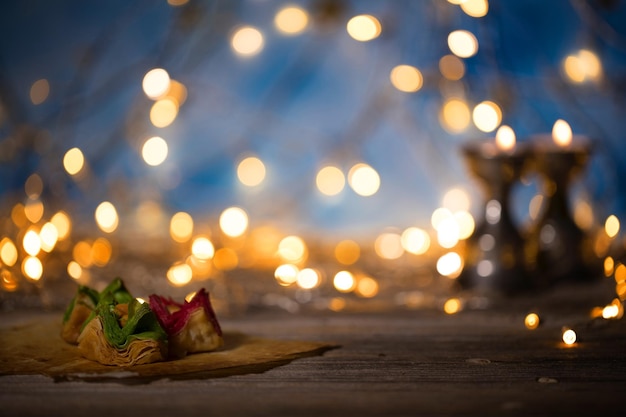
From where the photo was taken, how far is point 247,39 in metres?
2.32

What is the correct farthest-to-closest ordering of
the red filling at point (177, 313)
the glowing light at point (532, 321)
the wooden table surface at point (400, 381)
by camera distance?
the glowing light at point (532, 321) → the red filling at point (177, 313) → the wooden table surface at point (400, 381)

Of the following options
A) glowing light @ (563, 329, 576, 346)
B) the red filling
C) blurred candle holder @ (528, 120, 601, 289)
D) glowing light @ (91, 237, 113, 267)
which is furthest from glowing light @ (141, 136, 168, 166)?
glowing light @ (563, 329, 576, 346)

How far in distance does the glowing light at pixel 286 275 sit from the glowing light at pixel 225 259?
14 centimetres

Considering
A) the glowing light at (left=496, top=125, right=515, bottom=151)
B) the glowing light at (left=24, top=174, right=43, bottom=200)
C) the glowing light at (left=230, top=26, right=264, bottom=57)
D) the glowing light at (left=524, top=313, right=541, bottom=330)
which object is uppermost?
the glowing light at (left=230, top=26, right=264, bottom=57)

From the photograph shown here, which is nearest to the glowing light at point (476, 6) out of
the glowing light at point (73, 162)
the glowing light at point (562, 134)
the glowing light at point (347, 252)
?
the glowing light at point (562, 134)

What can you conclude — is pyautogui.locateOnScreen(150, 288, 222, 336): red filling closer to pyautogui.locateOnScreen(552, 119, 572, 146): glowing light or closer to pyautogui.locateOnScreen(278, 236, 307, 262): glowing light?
pyautogui.locateOnScreen(552, 119, 572, 146): glowing light

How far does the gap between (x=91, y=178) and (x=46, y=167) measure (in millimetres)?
115

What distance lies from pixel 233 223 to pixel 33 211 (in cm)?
47

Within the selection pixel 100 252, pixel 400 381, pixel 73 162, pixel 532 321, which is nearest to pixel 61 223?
pixel 100 252

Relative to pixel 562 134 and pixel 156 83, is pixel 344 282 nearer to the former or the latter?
pixel 562 134

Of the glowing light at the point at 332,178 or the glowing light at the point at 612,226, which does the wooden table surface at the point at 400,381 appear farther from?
the glowing light at the point at 332,178

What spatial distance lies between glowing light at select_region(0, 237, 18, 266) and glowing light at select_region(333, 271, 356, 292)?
60 cm

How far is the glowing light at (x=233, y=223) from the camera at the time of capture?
88.6 inches

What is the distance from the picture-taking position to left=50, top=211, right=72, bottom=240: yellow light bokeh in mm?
1967
